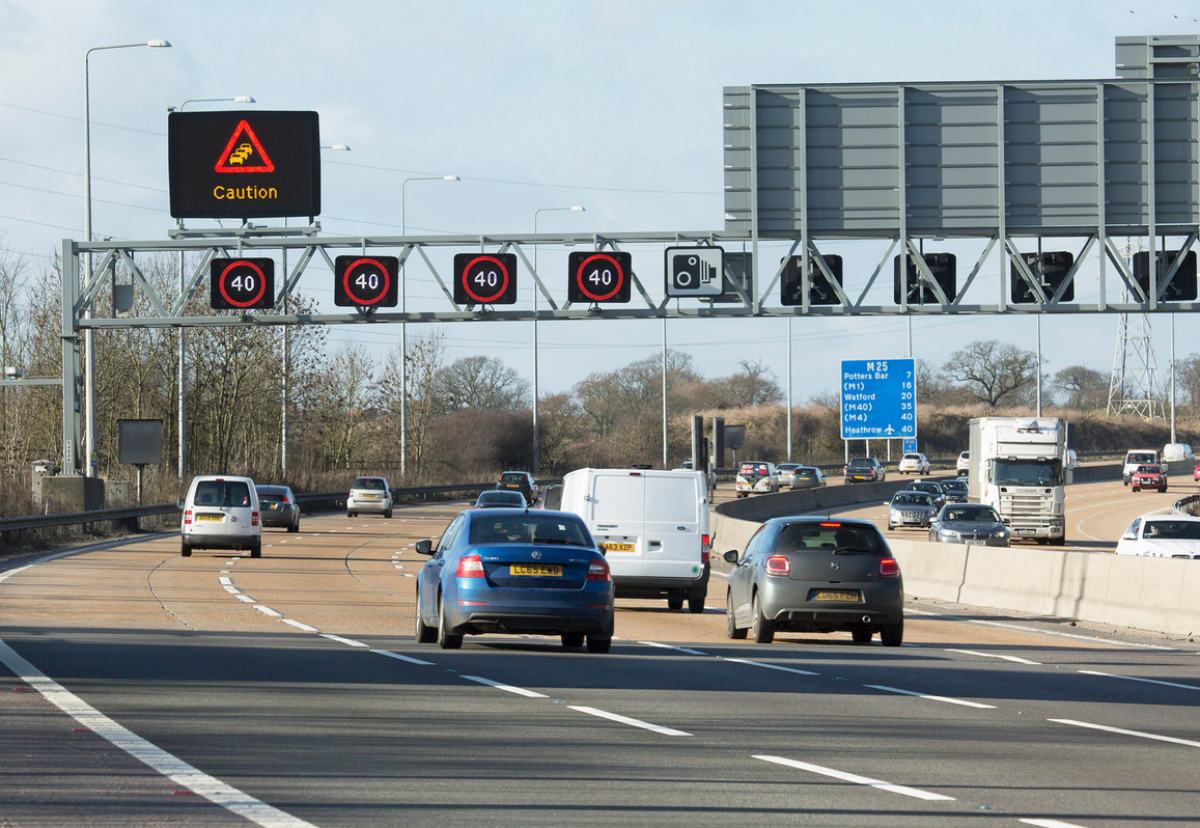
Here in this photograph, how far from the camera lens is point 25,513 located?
3888 centimetres

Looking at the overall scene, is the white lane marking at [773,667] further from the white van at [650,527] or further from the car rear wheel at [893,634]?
the white van at [650,527]

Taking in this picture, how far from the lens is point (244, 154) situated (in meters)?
33.8

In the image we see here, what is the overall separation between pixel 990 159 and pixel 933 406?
371ft

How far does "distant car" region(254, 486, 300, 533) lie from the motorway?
27146mm

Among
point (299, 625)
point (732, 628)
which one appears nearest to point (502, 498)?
point (299, 625)

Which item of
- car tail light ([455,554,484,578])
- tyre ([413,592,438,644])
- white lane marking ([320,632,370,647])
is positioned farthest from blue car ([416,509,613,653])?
white lane marking ([320,632,370,647])

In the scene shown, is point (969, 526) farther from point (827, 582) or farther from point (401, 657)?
point (401, 657)

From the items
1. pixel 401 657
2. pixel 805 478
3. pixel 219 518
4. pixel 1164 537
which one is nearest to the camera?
pixel 401 657

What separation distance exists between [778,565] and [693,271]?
58.6 ft

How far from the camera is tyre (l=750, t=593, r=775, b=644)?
704 inches

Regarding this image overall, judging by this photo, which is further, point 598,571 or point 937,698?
point 598,571

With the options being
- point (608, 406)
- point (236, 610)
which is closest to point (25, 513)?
point (236, 610)

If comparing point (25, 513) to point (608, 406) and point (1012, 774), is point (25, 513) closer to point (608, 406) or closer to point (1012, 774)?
point (1012, 774)

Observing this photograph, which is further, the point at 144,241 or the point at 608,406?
the point at 608,406
